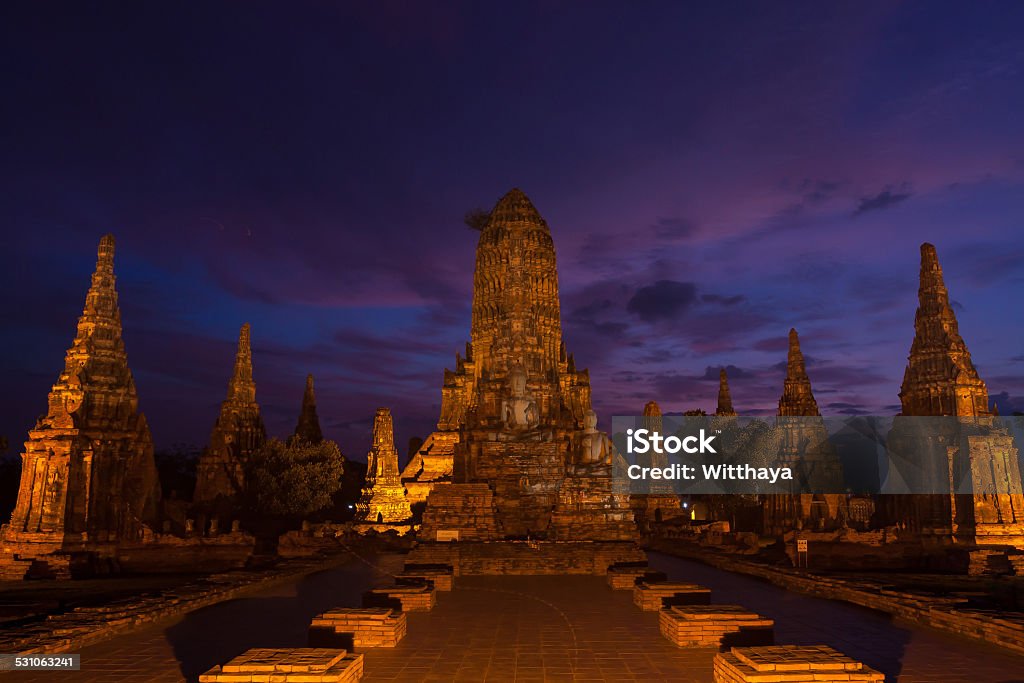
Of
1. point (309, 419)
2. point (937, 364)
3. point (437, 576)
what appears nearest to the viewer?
point (437, 576)

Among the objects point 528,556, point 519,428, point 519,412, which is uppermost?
point 519,412

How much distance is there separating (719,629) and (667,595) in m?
2.36

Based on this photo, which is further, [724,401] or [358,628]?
[724,401]

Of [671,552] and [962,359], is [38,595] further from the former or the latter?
[962,359]

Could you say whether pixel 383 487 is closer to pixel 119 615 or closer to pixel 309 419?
pixel 309 419

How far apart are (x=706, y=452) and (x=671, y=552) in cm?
2534

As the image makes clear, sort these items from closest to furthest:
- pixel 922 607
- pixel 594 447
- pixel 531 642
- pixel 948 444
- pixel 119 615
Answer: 1. pixel 531 642
2. pixel 119 615
3. pixel 922 607
4. pixel 594 447
5. pixel 948 444

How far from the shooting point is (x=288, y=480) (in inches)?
1394

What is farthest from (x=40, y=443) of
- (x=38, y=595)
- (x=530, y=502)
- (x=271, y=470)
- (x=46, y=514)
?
(x=271, y=470)

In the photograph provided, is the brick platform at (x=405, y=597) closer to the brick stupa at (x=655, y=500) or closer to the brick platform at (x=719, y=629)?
the brick platform at (x=719, y=629)

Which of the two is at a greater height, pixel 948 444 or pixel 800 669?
pixel 948 444

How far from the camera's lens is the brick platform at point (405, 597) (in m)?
9.74

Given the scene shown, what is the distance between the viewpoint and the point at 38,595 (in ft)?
50.3

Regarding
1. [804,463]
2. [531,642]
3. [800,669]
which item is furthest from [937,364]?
[800,669]
